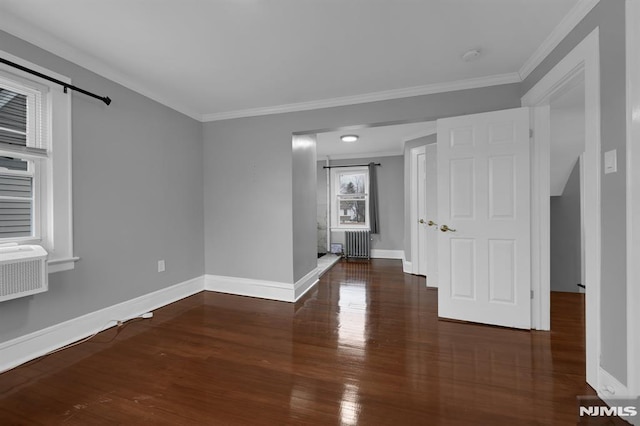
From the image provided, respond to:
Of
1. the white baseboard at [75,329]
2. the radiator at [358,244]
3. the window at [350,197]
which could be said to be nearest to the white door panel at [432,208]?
the radiator at [358,244]

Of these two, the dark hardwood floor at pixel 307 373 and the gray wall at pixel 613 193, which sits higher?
the gray wall at pixel 613 193

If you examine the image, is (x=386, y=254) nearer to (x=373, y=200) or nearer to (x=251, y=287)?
(x=373, y=200)

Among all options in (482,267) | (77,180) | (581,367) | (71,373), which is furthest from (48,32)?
(581,367)

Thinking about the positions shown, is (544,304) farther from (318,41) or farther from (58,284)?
(58,284)

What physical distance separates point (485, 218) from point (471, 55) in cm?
148

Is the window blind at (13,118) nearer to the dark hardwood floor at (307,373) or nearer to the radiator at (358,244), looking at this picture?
the dark hardwood floor at (307,373)

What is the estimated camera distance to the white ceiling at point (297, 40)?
6.06ft

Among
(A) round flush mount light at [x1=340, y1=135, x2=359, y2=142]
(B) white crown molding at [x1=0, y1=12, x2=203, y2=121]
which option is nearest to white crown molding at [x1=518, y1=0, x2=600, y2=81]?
(A) round flush mount light at [x1=340, y1=135, x2=359, y2=142]

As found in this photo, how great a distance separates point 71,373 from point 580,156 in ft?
20.3

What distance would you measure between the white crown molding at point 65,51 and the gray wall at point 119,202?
0.16 feet

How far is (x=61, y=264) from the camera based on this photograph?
226 cm

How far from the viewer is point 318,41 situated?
86.6 inches

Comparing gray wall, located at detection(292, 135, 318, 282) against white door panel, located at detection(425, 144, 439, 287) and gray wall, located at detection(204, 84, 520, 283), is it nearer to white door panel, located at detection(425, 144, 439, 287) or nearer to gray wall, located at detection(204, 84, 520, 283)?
gray wall, located at detection(204, 84, 520, 283)

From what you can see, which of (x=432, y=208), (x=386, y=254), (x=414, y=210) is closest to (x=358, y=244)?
(x=386, y=254)
